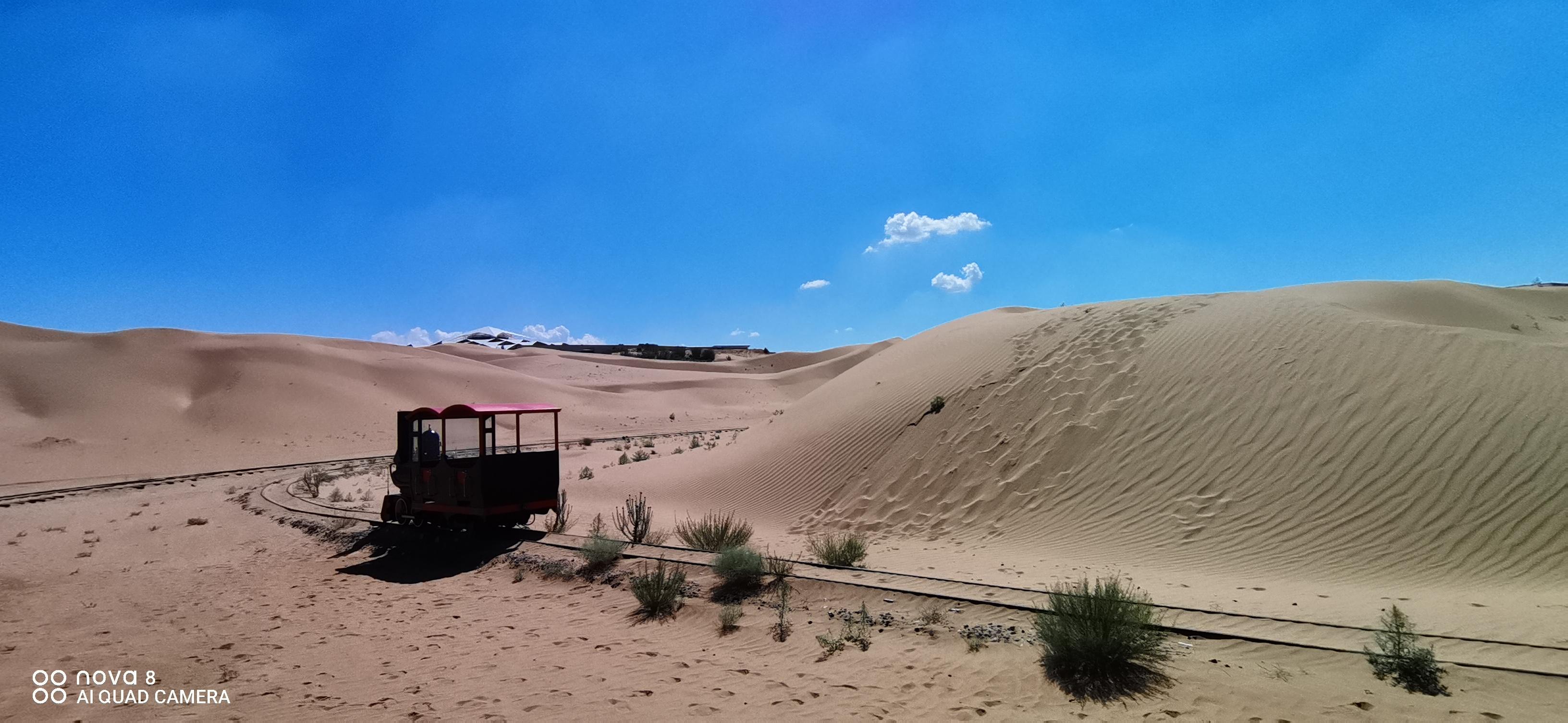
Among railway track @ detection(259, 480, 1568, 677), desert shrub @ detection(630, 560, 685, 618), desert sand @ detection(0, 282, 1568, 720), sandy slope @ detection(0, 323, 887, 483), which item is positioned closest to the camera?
railway track @ detection(259, 480, 1568, 677)

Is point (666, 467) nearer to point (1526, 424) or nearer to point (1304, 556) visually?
point (1304, 556)

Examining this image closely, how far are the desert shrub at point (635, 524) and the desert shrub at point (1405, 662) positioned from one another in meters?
8.16

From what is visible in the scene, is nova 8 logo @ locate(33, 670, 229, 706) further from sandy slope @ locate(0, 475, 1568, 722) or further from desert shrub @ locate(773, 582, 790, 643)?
desert shrub @ locate(773, 582, 790, 643)

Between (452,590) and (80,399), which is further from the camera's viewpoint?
(80,399)

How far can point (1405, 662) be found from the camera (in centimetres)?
449

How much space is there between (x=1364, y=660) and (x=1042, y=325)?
41.3ft

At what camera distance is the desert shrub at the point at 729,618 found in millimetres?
6605

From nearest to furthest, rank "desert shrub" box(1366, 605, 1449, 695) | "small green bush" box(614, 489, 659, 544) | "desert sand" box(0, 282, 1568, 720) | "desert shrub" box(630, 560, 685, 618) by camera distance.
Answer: "desert shrub" box(1366, 605, 1449, 695) < "desert sand" box(0, 282, 1568, 720) < "desert shrub" box(630, 560, 685, 618) < "small green bush" box(614, 489, 659, 544)

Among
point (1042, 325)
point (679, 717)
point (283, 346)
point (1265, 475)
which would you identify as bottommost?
point (679, 717)

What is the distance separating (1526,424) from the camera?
341 inches

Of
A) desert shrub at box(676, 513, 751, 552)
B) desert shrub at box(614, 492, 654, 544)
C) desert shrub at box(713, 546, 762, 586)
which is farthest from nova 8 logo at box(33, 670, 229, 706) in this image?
desert shrub at box(614, 492, 654, 544)

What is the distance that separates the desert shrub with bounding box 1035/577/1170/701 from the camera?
4832 mm

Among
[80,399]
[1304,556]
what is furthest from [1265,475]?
[80,399]

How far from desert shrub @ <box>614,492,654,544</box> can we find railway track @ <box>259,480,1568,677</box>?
5.13 feet
